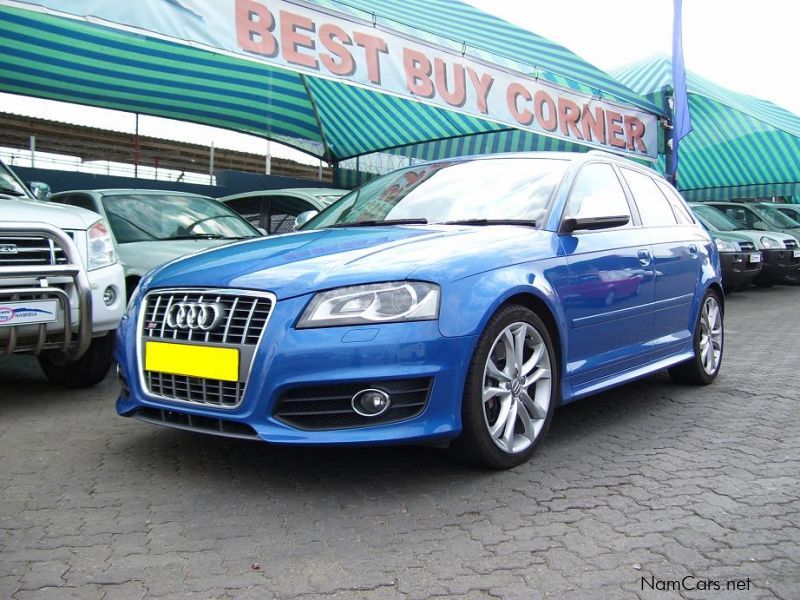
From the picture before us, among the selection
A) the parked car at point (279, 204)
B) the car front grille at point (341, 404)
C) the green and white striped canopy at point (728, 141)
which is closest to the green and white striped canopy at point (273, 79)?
the parked car at point (279, 204)

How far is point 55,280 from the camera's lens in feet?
14.5

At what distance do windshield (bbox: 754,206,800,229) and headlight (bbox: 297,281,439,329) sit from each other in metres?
14.0

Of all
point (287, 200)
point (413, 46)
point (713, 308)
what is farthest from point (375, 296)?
point (413, 46)

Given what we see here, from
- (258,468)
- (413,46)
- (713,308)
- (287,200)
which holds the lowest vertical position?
(258,468)

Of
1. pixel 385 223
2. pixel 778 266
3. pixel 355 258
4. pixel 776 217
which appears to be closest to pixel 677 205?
pixel 385 223

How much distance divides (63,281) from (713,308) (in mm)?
4319

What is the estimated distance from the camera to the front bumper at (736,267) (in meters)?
12.1

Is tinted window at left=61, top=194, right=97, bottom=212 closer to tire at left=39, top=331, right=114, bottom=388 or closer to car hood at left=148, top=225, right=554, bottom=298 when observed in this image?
tire at left=39, top=331, right=114, bottom=388

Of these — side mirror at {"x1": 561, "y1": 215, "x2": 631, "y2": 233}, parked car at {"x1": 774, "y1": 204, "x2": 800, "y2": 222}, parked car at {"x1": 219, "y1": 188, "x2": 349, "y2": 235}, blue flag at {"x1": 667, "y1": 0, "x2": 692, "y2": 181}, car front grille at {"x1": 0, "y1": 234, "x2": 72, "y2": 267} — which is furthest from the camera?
parked car at {"x1": 774, "y1": 204, "x2": 800, "y2": 222}

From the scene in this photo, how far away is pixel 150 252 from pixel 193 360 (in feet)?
11.1

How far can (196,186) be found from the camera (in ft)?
42.5

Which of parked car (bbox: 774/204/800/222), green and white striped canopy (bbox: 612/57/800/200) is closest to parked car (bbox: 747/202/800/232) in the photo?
parked car (bbox: 774/204/800/222)

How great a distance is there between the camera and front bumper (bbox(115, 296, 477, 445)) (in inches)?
117

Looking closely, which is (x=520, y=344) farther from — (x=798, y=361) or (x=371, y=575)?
(x=798, y=361)
